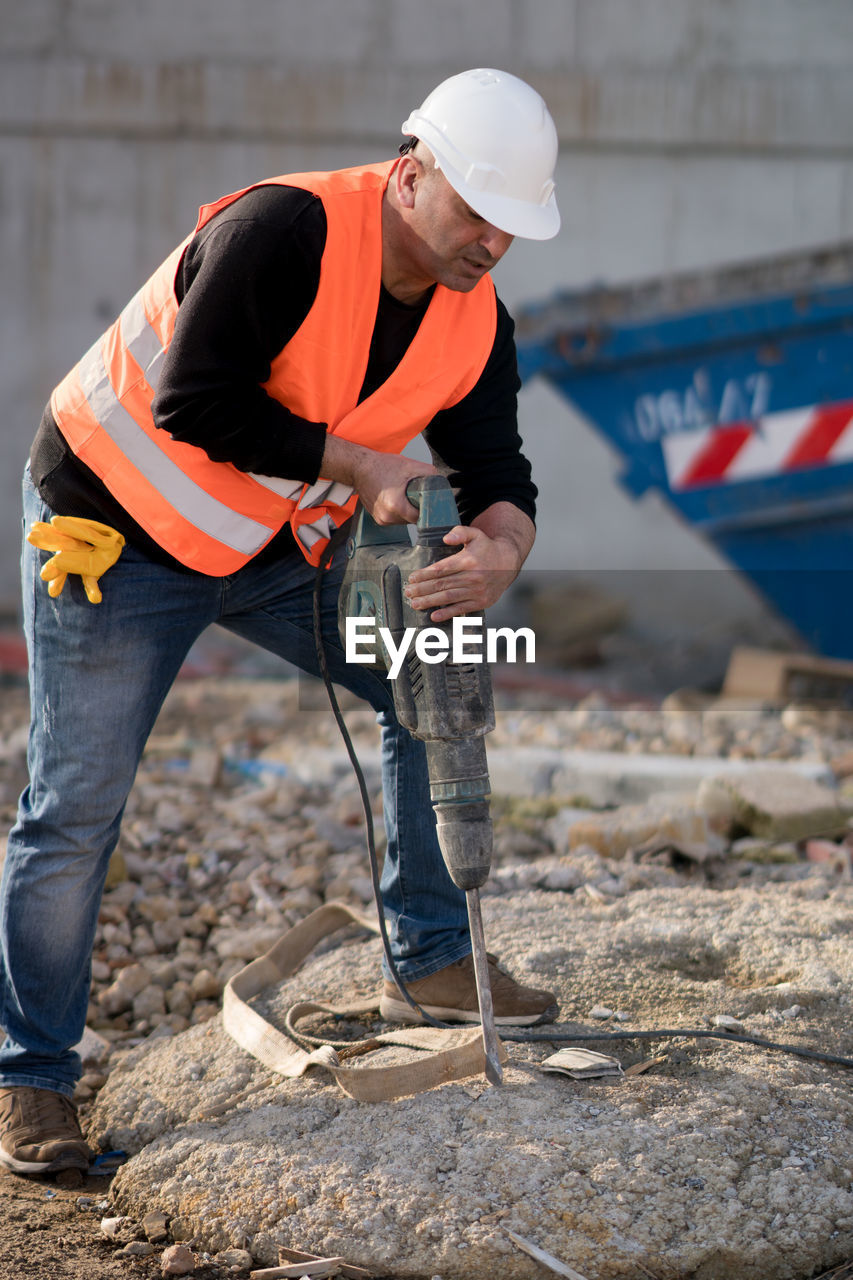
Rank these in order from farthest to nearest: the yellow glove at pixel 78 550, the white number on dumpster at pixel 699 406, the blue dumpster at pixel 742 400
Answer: the white number on dumpster at pixel 699 406, the blue dumpster at pixel 742 400, the yellow glove at pixel 78 550

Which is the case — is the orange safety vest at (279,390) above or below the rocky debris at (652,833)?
above

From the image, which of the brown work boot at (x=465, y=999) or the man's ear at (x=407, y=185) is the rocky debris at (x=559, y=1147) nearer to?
the brown work boot at (x=465, y=999)

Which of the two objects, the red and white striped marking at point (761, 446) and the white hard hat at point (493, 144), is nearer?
the white hard hat at point (493, 144)

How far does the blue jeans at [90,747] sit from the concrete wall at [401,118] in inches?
247

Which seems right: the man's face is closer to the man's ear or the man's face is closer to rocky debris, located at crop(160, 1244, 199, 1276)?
the man's ear

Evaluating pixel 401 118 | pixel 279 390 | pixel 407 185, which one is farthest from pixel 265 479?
pixel 401 118

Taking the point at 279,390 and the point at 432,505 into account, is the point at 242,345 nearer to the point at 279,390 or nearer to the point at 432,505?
the point at 279,390

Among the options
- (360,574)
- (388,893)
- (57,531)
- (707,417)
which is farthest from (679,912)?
(707,417)

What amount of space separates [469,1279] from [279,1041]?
2.10ft

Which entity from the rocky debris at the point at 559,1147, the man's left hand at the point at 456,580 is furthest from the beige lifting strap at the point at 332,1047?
the man's left hand at the point at 456,580

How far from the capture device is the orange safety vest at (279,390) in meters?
2.16

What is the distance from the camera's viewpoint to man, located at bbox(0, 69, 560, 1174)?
2.09 m

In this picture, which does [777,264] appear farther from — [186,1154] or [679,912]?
[186,1154]

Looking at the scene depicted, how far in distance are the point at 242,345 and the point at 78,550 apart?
47cm
